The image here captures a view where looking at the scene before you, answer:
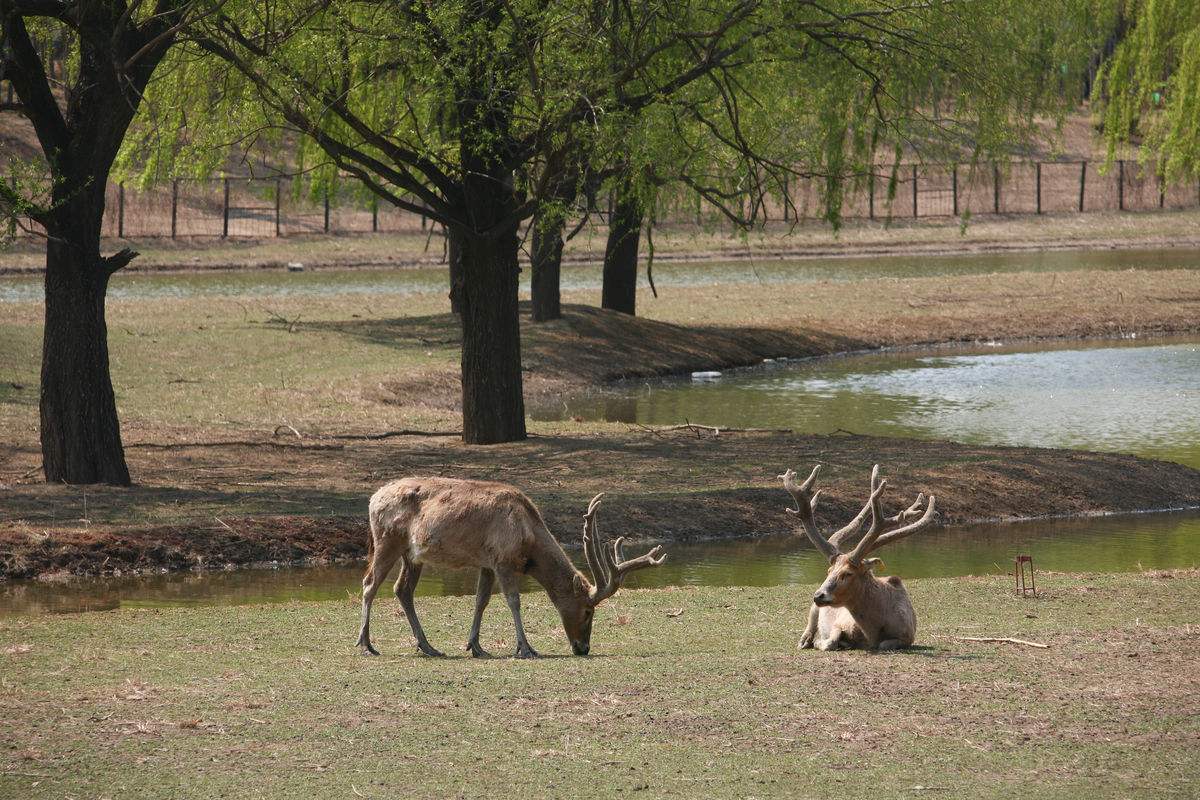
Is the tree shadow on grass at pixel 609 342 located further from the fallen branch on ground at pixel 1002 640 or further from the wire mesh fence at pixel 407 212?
the fallen branch on ground at pixel 1002 640

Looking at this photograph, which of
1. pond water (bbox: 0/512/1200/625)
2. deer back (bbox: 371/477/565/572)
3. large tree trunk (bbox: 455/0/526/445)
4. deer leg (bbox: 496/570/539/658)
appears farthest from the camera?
large tree trunk (bbox: 455/0/526/445)

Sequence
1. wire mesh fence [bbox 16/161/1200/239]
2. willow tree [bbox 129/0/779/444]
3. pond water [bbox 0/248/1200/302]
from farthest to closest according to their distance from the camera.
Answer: wire mesh fence [bbox 16/161/1200/239], pond water [bbox 0/248/1200/302], willow tree [bbox 129/0/779/444]

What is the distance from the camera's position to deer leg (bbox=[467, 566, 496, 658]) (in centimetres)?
1151

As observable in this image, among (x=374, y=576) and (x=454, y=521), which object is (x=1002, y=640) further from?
(x=374, y=576)

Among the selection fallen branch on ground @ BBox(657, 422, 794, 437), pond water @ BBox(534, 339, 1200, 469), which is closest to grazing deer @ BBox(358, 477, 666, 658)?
fallen branch on ground @ BBox(657, 422, 794, 437)

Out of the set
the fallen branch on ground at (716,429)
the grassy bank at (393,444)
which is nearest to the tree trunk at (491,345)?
the grassy bank at (393,444)

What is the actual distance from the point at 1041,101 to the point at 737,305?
16.3 metres

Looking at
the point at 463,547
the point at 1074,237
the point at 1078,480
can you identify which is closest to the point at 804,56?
the point at 1078,480

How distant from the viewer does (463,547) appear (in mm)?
11320

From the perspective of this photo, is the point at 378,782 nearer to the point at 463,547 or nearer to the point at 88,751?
Result: the point at 88,751

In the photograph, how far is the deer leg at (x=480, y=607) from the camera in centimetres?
1151

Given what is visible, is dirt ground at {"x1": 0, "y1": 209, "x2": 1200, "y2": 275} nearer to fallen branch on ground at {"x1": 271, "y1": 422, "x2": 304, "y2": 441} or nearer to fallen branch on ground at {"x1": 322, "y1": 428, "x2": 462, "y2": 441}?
fallen branch on ground at {"x1": 271, "y1": 422, "x2": 304, "y2": 441}

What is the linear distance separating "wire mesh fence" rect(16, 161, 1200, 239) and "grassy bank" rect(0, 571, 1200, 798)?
3745 centimetres

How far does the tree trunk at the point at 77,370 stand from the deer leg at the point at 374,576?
799 centimetres
